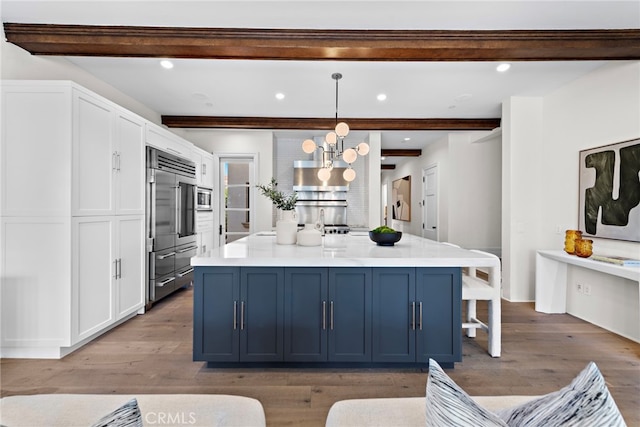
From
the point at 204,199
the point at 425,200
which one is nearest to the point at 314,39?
the point at 204,199

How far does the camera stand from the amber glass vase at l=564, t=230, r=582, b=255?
136 inches

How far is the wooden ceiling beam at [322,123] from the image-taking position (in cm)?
518

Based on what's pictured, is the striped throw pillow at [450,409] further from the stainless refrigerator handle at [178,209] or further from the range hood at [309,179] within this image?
the range hood at [309,179]

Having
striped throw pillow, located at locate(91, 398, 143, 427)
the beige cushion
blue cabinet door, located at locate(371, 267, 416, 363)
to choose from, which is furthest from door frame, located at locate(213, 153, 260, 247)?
striped throw pillow, located at locate(91, 398, 143, 427)

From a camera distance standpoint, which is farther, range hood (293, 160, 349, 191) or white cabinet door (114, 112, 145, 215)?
range hood (293, 160, 349, 191)

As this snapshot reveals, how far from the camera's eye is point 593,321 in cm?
345

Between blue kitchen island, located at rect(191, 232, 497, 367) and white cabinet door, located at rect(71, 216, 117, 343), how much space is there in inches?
44.1

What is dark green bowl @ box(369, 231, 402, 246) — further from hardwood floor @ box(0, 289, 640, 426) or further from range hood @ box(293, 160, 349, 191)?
range hood @ box(293, 160, 349, 191)

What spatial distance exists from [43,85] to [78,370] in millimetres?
2196

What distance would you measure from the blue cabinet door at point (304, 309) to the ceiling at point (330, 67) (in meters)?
1.97

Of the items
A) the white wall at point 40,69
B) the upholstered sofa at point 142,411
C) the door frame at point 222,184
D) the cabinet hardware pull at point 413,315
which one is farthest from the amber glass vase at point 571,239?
the white wall at point 40,69

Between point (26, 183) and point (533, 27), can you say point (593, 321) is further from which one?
point (26, 183)

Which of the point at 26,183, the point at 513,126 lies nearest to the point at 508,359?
the point at 513,126

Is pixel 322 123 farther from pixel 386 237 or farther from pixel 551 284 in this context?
pixel 551 284
